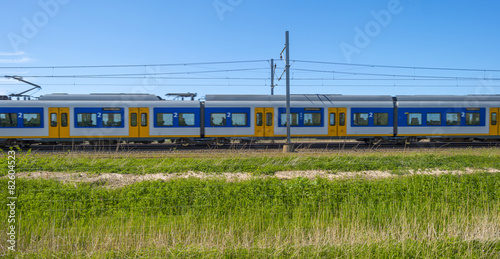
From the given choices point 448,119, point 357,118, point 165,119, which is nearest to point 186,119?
point 165,119

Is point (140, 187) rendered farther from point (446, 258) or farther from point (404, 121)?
point (404, 121)

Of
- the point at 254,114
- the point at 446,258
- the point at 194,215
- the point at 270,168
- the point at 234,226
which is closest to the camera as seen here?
the point at 446,258

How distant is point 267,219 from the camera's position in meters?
5.52

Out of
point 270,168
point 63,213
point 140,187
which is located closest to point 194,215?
point 140,187

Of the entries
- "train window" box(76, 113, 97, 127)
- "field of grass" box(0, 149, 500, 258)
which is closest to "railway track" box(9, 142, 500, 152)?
"train window" box(76, 113, 97, 127)

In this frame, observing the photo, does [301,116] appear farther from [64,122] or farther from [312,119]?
[64,122]

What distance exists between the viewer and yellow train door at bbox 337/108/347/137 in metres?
18.0

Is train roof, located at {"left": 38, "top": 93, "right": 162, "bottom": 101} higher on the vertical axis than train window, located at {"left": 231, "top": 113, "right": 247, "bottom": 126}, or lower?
higher

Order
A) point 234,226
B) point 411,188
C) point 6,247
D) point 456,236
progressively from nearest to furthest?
point 6,247 → point 456,236 → point 234,226 → point 411,188

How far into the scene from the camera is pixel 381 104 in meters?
18.1

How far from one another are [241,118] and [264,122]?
57.4 inches

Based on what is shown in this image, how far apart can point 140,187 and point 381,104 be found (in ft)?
53.3

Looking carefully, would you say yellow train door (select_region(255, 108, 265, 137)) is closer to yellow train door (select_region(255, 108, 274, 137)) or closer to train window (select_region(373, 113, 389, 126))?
yellow train door (select_region(255, 108, 274, 137))

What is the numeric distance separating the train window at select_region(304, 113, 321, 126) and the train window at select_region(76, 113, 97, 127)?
1288cm
